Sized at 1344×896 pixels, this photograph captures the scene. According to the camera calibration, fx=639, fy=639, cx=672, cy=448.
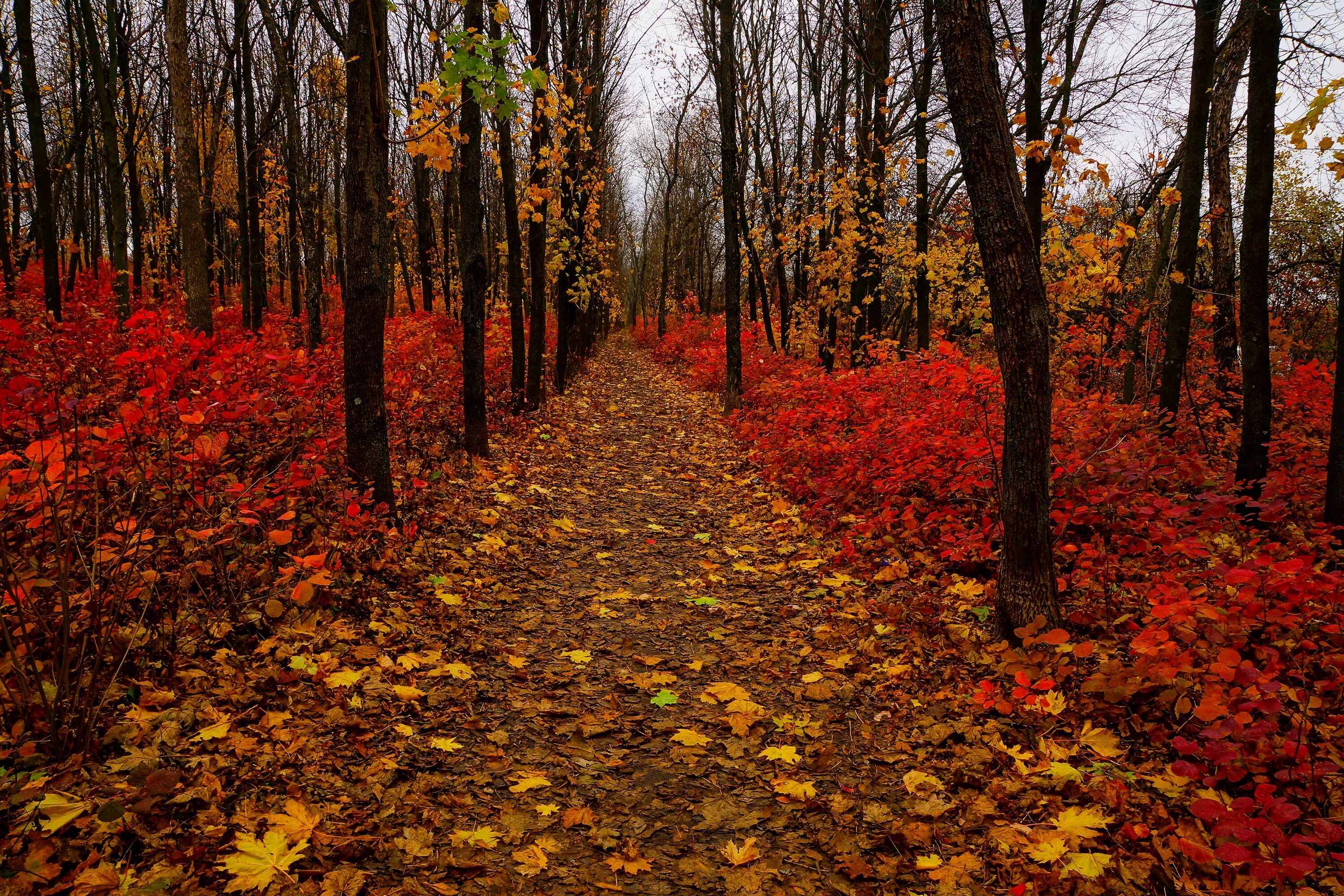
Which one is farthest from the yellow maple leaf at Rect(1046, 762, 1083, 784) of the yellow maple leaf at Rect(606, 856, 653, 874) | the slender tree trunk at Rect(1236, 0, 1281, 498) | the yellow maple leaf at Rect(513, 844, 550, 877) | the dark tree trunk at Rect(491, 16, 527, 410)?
the dark tree trunk at Rect(491, 16, 527, 410)

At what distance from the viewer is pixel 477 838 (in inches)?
98.6

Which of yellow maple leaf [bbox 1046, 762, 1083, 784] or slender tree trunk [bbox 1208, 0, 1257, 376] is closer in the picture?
yellow maple leaf [bbox 1046, 762, 1083, 784]

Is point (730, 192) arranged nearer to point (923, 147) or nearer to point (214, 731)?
point (923, 147)

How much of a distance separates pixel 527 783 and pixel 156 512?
9.31 ft

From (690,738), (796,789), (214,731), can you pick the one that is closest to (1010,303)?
(796,789)

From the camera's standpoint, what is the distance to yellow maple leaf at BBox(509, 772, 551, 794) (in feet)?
9.34

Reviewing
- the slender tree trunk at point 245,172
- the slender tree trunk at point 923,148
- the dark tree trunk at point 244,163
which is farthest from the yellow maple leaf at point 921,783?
the slender tree trunk at point 245,172

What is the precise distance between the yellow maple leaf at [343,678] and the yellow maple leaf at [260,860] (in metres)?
1.06

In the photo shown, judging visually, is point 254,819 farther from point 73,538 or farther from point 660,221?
point 660,221

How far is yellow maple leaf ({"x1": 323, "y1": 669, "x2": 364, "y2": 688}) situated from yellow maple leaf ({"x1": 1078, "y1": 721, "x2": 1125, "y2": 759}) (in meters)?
3.61

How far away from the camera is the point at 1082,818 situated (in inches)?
99.1

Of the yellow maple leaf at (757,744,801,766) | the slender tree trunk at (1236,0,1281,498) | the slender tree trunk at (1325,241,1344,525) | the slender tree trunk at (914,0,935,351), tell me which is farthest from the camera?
the slender tree trunk at (914,0,935,351)

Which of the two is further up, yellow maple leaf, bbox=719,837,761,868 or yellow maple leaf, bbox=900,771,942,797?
yellow maple leaf, bbox=900,771,942,797

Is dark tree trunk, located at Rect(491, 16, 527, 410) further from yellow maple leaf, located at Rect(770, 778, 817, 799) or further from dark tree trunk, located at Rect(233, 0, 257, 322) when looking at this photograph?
yellow maple leaf, located at Rect(770, 778, 817, 799)
